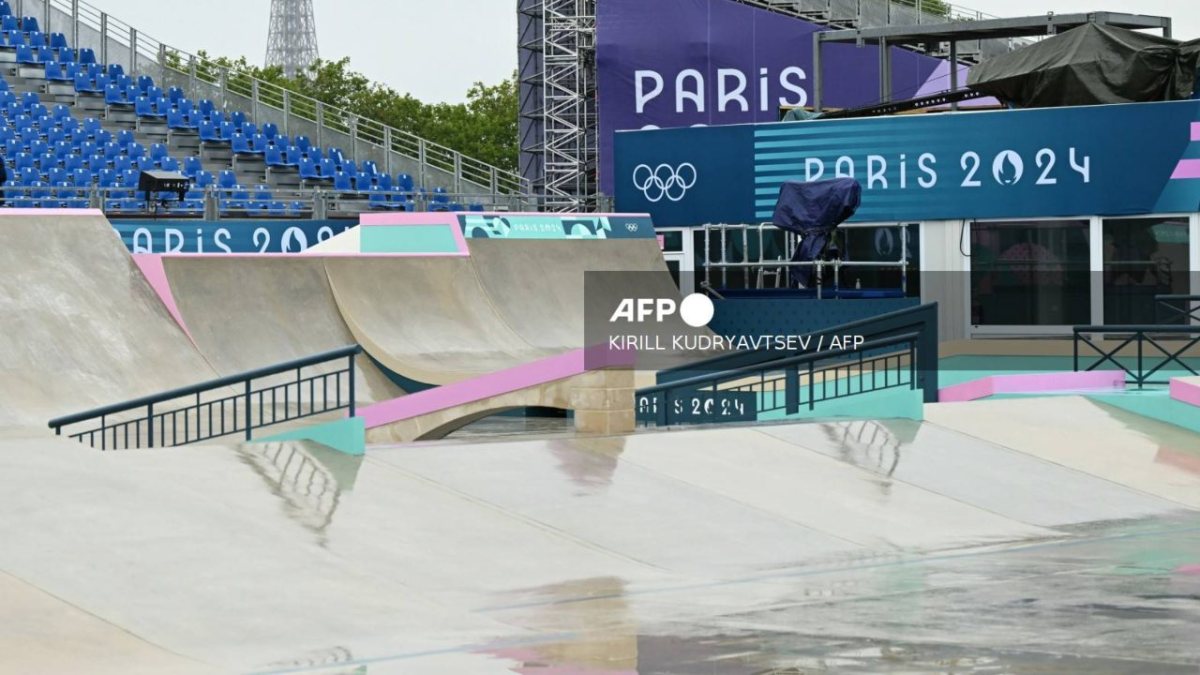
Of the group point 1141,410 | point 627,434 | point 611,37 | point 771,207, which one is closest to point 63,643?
point 627,434

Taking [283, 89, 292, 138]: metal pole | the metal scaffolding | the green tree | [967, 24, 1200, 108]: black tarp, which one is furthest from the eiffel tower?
[967, 24, 1200, 108]: black tarp

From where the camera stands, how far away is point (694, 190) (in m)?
35.4

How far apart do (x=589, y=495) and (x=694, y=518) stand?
3.26ft

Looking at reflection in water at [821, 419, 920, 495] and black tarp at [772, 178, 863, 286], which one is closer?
reflection in water at [821, 419, 920, 495]

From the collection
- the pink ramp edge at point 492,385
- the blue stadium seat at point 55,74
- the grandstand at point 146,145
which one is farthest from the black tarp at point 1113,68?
the blue stadium seat at point 55,74

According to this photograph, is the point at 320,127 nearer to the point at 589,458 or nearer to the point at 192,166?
the point at 192,166

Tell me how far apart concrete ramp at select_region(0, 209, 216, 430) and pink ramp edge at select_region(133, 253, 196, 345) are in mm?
151

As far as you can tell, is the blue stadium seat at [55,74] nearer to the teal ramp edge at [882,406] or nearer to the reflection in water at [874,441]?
the teal ramp edge at [882,406]

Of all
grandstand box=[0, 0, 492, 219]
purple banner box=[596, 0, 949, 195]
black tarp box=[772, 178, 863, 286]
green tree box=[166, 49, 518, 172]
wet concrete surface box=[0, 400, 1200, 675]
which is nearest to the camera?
wet concrete surface box=[0, 400, 1200, 675]

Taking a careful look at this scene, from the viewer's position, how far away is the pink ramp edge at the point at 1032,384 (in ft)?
80.3

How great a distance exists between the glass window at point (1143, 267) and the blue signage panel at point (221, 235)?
14.4m

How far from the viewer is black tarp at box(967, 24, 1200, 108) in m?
33.2

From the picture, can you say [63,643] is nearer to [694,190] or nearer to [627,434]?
[627,434]

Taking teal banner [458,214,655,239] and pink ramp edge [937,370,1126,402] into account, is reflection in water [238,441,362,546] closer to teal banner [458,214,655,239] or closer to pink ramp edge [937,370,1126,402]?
pink ramp edge [937,370,1126,402]
